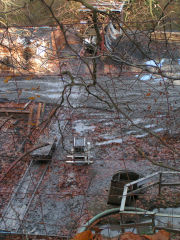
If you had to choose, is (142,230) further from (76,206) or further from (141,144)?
(141,144)

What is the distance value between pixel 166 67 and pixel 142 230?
969 cm

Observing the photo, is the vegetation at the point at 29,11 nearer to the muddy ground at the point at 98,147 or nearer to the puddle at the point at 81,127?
the muddy ground at the point at 98,147

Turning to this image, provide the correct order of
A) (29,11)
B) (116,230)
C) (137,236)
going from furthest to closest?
(29,11) < (116,230) < (137,236)

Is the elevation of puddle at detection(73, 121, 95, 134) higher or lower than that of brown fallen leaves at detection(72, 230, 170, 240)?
higher

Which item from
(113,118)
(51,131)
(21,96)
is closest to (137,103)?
(113,118)

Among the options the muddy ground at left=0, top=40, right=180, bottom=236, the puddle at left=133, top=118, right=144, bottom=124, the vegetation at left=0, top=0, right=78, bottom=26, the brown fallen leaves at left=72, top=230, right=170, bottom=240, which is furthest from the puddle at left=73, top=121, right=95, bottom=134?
the brown fallen leaves at left=72, top=230, right=170, bottom=240

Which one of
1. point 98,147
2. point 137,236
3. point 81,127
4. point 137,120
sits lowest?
point 137,236

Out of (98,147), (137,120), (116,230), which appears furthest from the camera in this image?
(137,120)

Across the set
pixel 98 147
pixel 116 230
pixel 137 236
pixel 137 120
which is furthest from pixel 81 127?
pixel 137 236

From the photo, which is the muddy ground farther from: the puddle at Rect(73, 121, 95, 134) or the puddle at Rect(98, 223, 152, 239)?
the puddle at Rect(98, 223, 152, 239)

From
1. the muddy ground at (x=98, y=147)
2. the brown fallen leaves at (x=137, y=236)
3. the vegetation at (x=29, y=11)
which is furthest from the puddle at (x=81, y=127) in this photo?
the brown fallen leaves at (x=137, y=236)

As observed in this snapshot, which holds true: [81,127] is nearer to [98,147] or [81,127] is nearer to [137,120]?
[98,147]

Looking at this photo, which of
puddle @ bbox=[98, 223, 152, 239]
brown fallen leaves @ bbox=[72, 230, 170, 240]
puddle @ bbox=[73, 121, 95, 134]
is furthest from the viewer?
puddle @ bbox=[73, 121, 95, 134]

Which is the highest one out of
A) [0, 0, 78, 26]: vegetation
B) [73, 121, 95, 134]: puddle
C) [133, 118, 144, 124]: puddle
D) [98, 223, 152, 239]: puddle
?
[0, 0, 78, 26]: vegetation
